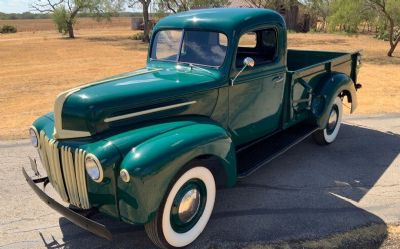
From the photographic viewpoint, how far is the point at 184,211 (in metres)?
3.28

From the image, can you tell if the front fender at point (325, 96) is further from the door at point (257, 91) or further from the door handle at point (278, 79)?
the door handle at point (278, 79)

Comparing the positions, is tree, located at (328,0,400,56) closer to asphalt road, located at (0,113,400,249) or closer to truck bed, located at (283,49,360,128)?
truck bed, located at (283,49,360,128)

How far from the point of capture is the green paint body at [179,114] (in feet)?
9.33

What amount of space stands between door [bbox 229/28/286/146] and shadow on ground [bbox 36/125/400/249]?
62cm

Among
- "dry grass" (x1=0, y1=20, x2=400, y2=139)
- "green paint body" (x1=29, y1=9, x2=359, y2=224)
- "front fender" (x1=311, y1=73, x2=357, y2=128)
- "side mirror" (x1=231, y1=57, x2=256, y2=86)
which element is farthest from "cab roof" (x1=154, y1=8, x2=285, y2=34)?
"dry grass" (x1=0, y1=20, x2=400, y2=139)

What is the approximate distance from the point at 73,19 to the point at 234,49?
110 feet

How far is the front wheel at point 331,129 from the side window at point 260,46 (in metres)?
1.58

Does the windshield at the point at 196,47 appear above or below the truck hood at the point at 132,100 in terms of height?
above

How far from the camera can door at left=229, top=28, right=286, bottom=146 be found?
13.3ft

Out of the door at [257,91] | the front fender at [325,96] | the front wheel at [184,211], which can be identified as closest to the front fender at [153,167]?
the front wheel at [184,211]

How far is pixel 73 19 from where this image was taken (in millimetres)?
34000

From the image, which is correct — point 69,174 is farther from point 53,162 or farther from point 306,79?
point 306,79

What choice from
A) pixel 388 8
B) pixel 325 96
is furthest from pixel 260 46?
pixel 388 8

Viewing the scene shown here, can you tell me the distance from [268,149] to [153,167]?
210cm
